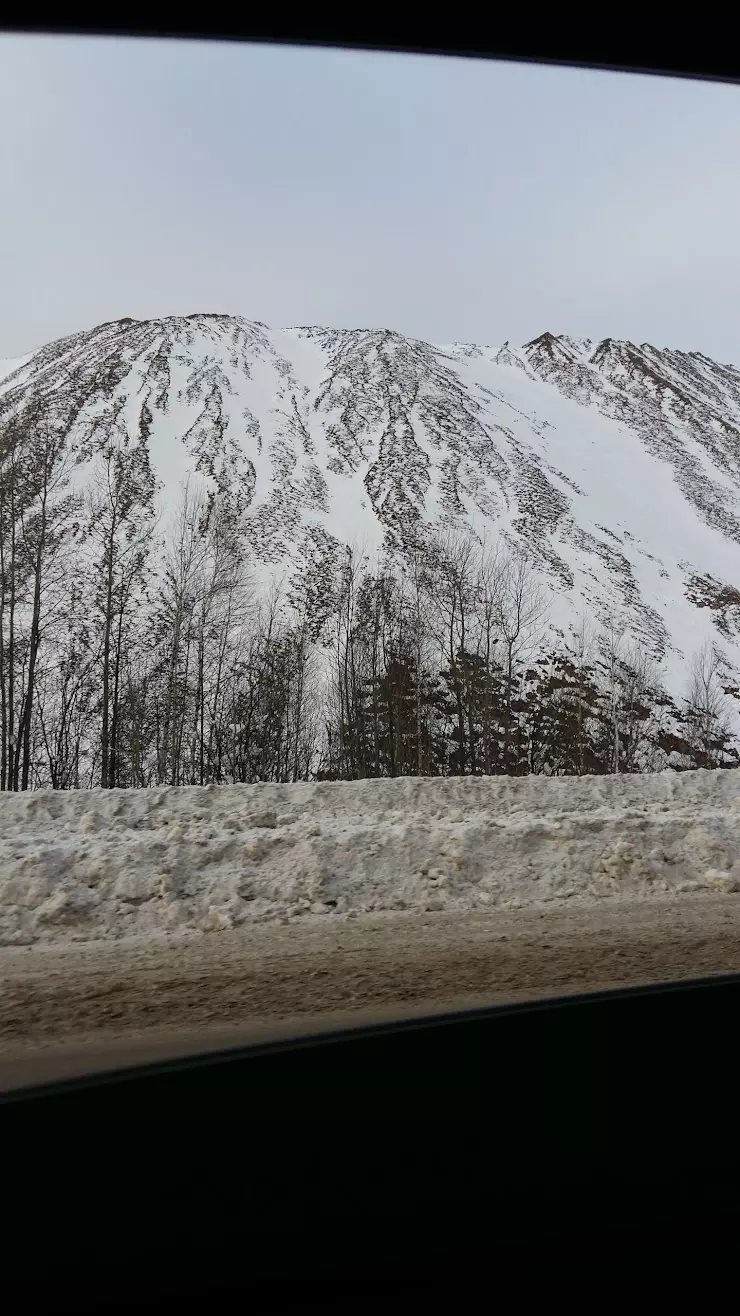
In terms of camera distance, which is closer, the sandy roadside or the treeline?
the sandy roadside

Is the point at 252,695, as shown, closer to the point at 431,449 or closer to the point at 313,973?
the point at 313,973

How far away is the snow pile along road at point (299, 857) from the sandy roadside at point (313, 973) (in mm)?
444

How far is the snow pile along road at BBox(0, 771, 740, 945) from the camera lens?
10094 millimetres

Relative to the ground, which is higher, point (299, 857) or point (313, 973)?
point (299, 857)

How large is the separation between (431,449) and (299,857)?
3201 inches

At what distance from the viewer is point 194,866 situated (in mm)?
10727

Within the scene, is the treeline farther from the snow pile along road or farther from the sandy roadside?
the sandy roadside

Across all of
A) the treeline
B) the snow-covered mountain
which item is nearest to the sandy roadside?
the treeline

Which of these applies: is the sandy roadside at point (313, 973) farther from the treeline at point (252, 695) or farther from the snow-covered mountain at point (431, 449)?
the snow-covered mountain at point (431, 449)

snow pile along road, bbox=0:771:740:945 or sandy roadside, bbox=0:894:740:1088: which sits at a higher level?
snow pile along road, bbox=0:771:740:945

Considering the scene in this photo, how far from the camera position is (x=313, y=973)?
26.7ft

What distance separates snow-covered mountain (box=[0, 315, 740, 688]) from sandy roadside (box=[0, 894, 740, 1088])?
5305 centimetres

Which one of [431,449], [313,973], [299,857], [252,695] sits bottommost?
[313,973]

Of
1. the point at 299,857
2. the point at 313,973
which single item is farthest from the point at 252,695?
the point at 313,973
